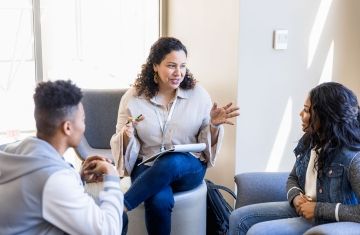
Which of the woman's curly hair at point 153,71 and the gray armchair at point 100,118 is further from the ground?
the woman's curly hair at point 153,71

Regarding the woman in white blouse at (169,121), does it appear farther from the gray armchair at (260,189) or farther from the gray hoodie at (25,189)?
the gray hoodie at (25,189)

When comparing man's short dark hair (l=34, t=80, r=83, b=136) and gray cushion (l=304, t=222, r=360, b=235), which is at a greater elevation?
man's short dark hair (l=34, t=80, r=83, b=136)

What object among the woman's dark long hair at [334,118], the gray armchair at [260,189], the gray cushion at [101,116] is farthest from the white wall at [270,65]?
the woman's dark long hair at [334,118]

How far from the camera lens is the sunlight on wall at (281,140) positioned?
2732 mm

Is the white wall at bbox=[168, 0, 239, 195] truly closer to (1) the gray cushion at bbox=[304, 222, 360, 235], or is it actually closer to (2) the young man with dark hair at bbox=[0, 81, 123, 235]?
(1) the gray cushion at bbox=[304, 222, 360, 235]

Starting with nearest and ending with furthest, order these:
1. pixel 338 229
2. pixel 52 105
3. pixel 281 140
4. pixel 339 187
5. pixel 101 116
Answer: pixel 52 105 → pixel 338 229 → pixel 339 187 → pixel 281 140 → pixel 101 116

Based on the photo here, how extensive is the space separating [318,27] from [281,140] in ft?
2.23

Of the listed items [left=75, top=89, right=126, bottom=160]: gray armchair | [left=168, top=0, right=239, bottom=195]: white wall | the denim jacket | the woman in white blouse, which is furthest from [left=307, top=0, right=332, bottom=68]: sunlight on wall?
[left=75, top=89, right=126, bottom=160]: gray armchair

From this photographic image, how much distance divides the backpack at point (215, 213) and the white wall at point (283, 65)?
0.26 meters

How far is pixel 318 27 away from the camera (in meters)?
2.71

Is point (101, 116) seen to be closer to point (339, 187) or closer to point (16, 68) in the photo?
point (16, 68)

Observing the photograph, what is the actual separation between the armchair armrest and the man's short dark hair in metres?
1.02

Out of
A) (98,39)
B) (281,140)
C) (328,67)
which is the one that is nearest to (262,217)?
(281,140)

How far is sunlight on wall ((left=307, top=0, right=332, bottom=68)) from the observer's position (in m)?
2.70
